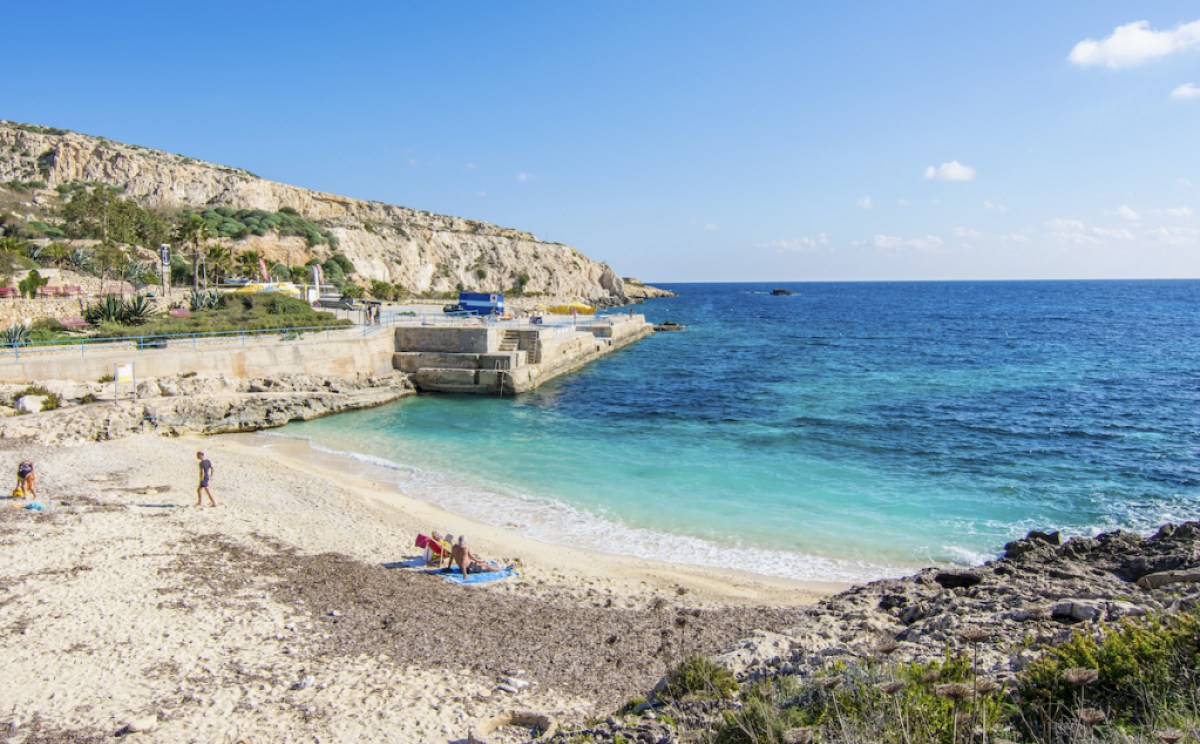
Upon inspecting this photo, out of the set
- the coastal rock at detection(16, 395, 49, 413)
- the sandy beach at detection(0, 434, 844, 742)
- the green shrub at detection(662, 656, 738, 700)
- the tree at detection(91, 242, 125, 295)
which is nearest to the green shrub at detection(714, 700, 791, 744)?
the green shrub at detection(662, 656, 738, 700)

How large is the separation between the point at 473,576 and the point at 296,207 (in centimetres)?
7871

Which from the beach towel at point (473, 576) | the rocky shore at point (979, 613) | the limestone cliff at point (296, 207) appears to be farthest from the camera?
the limestone cliff at point (296, 207)

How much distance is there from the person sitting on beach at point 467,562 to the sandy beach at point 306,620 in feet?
1.39

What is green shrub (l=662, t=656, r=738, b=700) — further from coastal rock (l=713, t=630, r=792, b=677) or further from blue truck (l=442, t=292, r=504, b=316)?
blue truck (l=442, t=292, r=504, b=316)

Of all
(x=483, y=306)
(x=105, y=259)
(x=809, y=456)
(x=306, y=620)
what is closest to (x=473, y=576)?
(x=306, y=620)

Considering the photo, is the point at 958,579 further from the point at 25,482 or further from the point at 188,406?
the point at 188,406

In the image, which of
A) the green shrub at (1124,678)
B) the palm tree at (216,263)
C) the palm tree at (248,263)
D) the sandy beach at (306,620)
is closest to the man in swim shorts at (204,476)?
the sandy beach at (306,620)

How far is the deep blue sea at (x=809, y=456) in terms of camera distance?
1362 centimetres

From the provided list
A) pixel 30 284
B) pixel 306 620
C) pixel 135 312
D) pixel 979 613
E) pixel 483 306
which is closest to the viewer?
pixel 979 613

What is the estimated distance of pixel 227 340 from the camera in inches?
1020

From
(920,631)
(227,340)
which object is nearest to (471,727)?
(920,631)

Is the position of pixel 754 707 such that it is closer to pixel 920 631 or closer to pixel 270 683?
pixel 920 631

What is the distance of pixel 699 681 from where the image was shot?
6379 millimetres

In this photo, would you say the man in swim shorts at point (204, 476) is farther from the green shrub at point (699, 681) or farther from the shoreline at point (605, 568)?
the green shrub at point (699, 681)
